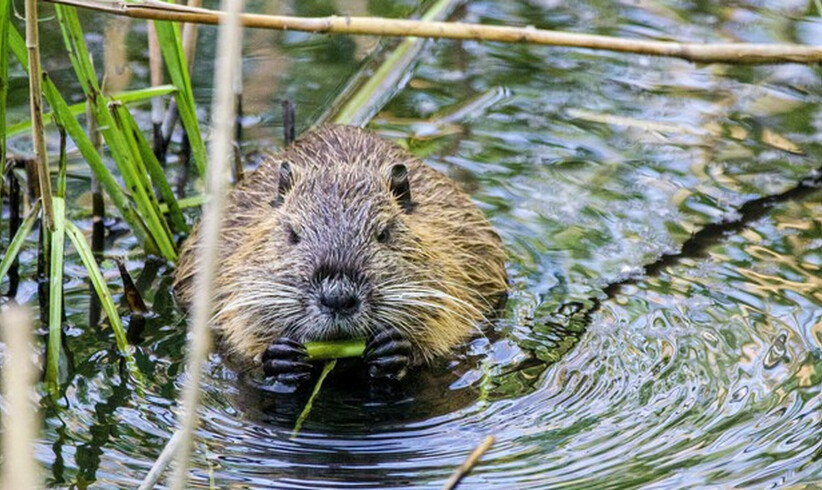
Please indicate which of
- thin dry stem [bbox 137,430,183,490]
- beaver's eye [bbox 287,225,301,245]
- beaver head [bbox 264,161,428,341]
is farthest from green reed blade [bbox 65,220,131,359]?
thin dry stem [bbox 137,430,183,490]

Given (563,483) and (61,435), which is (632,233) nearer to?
(563,483)

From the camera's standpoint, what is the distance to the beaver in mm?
4043

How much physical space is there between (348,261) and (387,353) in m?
0.34

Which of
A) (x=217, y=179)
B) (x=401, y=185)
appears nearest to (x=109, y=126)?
(x=401, y=185)

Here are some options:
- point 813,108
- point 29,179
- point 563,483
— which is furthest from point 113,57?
point 563,483

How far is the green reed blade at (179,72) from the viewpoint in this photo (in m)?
4.74

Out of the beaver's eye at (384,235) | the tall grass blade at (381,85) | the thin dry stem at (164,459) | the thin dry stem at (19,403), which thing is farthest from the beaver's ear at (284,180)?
the thin dry stem at (19,403)

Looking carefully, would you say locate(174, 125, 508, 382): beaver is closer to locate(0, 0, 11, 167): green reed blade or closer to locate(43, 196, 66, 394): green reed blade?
locate(43, 196, 66, 394): green reed blade

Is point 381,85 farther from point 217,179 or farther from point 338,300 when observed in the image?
point 217,179

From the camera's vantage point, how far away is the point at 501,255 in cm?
505

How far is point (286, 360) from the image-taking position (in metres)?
4.13

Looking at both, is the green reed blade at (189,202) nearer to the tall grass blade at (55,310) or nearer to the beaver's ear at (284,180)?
the beaver's ear at (284,180)

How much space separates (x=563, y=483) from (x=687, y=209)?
6.99 ft

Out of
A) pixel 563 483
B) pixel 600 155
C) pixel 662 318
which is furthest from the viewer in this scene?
pixel 600 155
